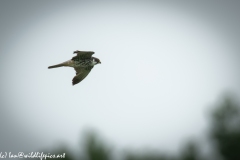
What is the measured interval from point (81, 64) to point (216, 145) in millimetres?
8083

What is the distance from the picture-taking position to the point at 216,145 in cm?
1641

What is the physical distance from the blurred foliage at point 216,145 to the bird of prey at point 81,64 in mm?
3212

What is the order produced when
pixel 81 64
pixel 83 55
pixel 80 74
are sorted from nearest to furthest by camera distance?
pixel 83 55, pixel 81 64, pixel 80 74

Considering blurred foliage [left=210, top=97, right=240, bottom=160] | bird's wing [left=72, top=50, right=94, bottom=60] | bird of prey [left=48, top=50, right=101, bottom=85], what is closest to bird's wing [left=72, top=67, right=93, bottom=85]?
bird of prey [left=48, top=50, right=101, bottom=85]

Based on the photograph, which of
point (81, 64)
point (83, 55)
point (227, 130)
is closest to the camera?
point (83, 55)

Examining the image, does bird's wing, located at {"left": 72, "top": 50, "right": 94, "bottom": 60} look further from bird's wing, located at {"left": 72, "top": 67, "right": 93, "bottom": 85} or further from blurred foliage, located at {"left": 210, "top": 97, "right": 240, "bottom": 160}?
blurred foliage, located at {"left": 210, "top": 97, "right": 240, "bottom": 160}

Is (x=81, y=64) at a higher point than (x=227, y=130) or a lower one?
higher

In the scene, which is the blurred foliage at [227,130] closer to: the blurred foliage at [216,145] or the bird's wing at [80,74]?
the blurred foliage at [216,145]

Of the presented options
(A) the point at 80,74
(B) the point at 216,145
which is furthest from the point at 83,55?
(B) the point at 216,145

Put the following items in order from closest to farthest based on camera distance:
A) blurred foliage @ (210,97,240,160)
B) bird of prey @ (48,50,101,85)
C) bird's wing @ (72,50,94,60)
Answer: bird's wing @ (72,50,94,60), bird of prey @ (48,50,101,85), blurred foliage @ (210,97,240,160)

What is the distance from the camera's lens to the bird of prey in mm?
11211

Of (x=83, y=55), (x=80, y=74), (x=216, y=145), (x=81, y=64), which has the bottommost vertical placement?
(x=216, y=145)

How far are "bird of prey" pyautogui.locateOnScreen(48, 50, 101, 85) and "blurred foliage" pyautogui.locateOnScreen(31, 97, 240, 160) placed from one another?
126 inches

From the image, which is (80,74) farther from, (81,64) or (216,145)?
(216,145)
